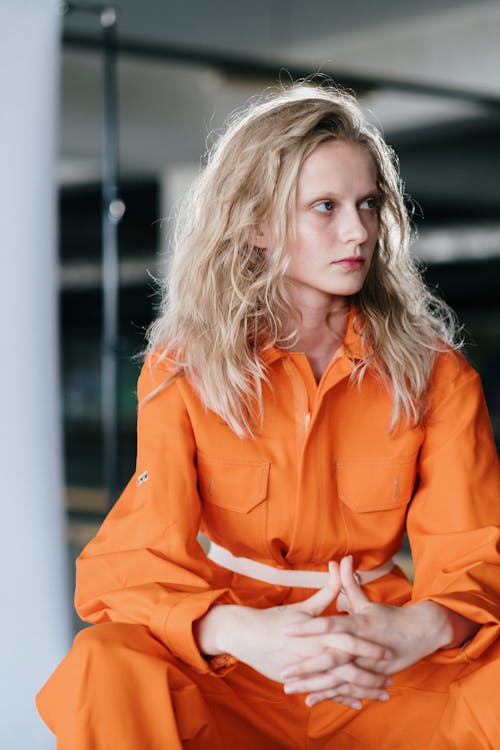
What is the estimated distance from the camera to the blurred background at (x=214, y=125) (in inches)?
221

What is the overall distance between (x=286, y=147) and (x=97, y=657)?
31.0 inches

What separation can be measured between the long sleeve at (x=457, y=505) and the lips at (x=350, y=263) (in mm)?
213

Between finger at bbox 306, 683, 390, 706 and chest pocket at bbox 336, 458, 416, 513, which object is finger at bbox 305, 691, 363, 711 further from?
chest pocket at bbox 336, 458, 416, 513

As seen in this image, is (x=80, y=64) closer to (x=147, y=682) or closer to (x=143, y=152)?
(x=143, y=152)

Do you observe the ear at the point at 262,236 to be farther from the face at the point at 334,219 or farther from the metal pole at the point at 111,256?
the metal pole at the point at 111,256

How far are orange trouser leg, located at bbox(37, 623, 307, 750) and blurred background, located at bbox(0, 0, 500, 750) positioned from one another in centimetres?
220

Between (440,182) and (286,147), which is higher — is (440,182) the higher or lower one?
the higher one

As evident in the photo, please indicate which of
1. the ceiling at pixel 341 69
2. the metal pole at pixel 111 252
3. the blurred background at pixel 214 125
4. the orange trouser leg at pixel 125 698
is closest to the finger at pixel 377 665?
the orange trouser leg at pixel 125 698

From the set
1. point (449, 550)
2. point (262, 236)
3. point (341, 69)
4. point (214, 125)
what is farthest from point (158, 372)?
point (214, 125)

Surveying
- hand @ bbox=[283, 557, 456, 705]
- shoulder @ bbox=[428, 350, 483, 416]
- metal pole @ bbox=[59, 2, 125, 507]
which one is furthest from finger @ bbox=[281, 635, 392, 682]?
→ metal pole @ bbox=[59, 2, 125, 507]

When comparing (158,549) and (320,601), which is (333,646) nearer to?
(320,601)

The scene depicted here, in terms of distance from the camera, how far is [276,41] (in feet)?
19.8

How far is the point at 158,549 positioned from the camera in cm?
141

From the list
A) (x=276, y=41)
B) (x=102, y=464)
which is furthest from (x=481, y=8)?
(x=102, y=464)
